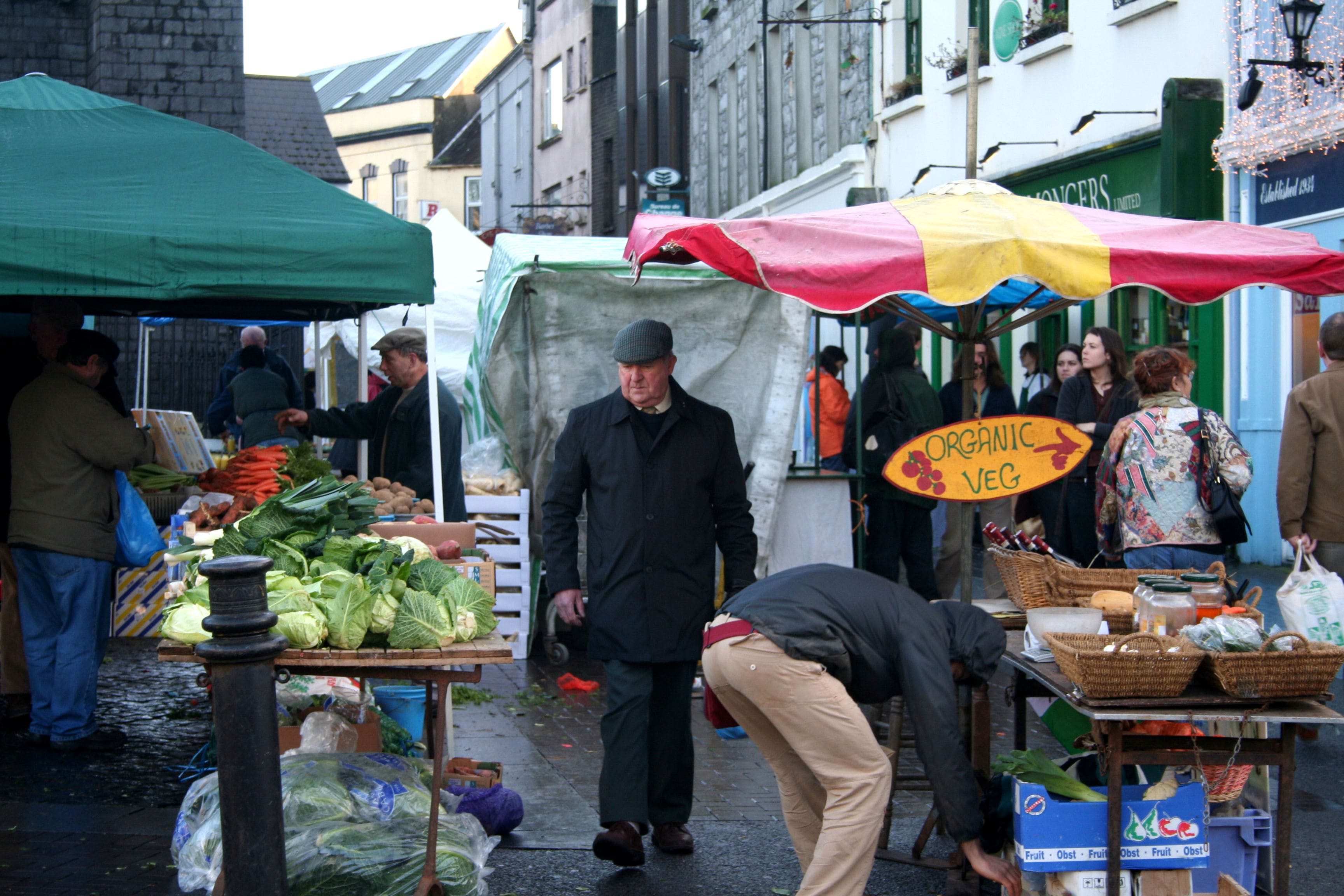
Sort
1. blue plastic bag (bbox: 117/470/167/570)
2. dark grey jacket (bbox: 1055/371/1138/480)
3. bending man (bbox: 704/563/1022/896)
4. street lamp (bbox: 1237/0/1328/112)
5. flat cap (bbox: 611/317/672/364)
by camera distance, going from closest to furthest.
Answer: bending man (bbox: 704/563/1022/896) < flat cap (bbox: 611/317/672/364) < blue plastic bag (bbox: 117/470/167/570) < dark grey jacket (bbox: 1055/371/1138/480) < street lamp (bbox: 1237/0/1328/112)

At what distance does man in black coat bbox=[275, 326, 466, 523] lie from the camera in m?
7.84

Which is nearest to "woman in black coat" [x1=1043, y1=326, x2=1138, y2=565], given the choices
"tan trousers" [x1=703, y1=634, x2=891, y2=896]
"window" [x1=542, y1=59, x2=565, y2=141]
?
"tan trousers" [x1=703, y1=634, x2=891, y2=896]

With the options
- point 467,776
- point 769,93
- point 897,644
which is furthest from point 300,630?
point 769,93

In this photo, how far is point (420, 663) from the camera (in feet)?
14.4

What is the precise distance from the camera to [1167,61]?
12.8 metres

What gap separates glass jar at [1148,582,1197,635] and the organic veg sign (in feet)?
3.15

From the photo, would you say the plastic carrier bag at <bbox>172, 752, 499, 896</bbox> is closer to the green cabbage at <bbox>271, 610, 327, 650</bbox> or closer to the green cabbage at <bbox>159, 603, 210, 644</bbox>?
the green cabbage at <bbox>271, 610, 327, 650</bbox>

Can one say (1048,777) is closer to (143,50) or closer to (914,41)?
(143,50)

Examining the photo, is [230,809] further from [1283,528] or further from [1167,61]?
[1167,61]

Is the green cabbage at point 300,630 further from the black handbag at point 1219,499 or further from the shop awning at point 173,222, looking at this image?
the black handbag at point 1219,499

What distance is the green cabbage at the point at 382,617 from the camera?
176 inches

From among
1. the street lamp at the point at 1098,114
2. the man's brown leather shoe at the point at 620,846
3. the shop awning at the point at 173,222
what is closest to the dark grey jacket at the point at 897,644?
the man's brown leather shoe at the point at 620,846

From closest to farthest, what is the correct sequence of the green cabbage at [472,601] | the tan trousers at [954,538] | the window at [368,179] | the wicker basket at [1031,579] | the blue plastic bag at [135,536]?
the green cabbage at [472,601] → the wicker basket at [1031,579] → the blue plastic bag at [135,536] → the tan trousers at [954,538] → the window at [368,179]

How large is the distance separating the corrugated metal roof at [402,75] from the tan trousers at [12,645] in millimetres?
54132
